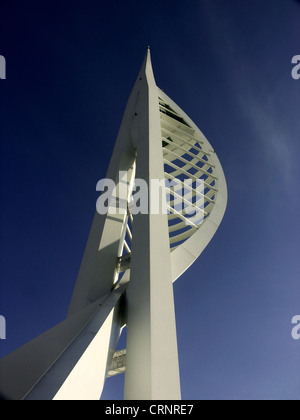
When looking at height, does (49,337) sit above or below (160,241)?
below

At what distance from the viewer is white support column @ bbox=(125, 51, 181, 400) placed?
1985 millimetres

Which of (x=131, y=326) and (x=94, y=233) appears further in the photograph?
(x=94, y=233)

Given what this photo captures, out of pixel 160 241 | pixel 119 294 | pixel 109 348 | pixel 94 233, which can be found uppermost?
pixel 94 233

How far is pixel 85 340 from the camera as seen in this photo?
235cm

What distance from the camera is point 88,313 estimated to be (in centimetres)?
300

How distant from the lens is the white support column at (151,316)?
1985mm

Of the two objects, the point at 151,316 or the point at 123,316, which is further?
the point at 123,316

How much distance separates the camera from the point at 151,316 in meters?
2.33
